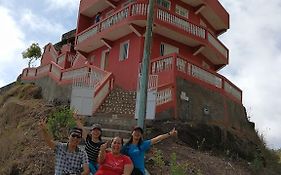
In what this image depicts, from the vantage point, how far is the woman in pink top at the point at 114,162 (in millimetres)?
6453

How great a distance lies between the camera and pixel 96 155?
7090 millimetres

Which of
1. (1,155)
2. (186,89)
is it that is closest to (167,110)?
(186,89)

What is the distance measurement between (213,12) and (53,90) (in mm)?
10786

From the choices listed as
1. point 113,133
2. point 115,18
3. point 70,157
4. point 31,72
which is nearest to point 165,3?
point 115,18

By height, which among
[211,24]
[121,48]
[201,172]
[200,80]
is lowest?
[201,172]

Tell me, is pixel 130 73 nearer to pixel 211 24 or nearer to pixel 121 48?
pixel 121 48

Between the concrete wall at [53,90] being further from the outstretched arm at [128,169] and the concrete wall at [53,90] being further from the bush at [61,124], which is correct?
the outstretched arm at [128,169]

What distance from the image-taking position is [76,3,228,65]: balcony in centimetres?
2014

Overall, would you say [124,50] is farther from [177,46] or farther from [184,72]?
[184,72]

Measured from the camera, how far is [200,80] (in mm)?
18109

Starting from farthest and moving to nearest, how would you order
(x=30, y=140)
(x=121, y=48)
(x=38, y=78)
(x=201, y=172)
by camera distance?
(x=38, y=78)
(x=121, y=48)
(x=30, y=140)
(x=201, y=172)

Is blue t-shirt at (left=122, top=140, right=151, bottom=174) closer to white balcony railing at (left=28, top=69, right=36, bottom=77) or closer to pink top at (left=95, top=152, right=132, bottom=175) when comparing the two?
pink top at (left=95, top=152, right=132, bottom=175)

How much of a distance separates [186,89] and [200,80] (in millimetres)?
1329

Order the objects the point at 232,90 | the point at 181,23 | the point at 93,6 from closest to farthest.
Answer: the point at 232,90, the point at 181,23, the point at 93,6
